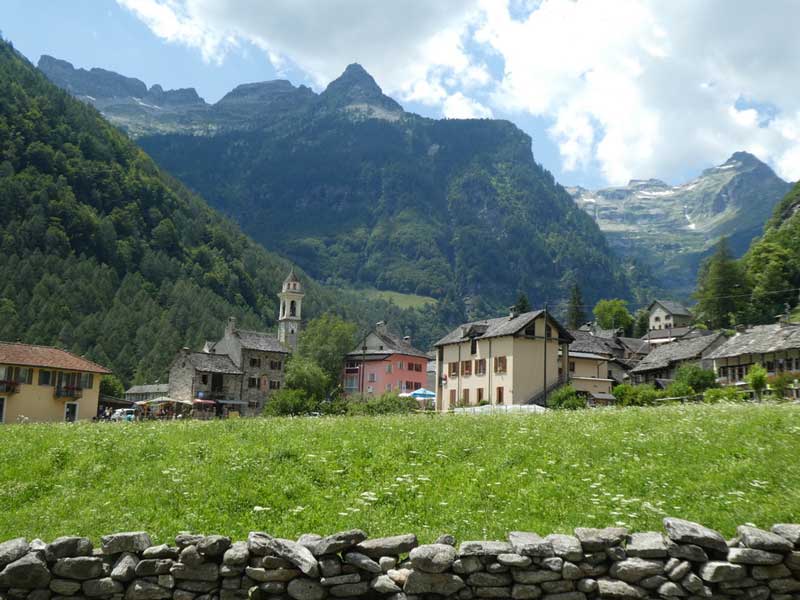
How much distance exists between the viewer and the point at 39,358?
7731 cm

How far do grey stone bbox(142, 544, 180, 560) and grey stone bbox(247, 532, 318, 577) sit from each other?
5.42 ft

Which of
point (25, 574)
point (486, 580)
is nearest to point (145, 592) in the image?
point (25, 574)

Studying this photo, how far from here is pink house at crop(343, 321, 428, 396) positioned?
140 metres

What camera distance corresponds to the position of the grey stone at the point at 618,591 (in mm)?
14320

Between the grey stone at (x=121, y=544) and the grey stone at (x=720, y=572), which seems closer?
the grey stone at (x=720, y=572)

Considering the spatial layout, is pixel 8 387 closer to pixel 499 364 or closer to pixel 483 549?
pixel 499 364

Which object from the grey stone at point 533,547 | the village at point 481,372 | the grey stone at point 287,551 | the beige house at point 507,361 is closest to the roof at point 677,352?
the village at point 481,372

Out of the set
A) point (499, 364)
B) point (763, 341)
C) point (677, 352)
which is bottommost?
point (499, 364)

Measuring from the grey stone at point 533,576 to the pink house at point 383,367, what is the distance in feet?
397

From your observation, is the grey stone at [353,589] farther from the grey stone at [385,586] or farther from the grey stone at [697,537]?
the grey stone at [697,537]

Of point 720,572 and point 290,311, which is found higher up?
point 290,311

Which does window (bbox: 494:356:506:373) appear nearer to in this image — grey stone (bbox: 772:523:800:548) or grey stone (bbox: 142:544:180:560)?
grey stone (bbox: 772:523:800:548)

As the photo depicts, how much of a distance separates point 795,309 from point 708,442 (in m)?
141

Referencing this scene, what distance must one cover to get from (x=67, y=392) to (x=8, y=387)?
670 cm
